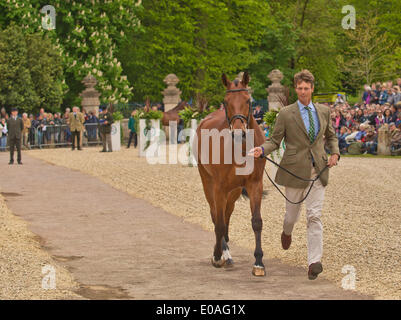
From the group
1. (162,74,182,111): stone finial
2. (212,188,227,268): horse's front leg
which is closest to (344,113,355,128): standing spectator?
(162,74,182,111): stone finial

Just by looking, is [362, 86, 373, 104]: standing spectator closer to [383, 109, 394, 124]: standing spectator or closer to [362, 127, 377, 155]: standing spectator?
[362, 127, 377, 155]: standing spectator

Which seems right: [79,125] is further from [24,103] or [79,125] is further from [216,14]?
[216,14]

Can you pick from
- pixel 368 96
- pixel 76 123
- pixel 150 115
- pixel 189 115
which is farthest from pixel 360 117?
pixel 76 123

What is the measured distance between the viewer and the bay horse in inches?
368

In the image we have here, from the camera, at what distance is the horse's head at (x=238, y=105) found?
9250 millimetres

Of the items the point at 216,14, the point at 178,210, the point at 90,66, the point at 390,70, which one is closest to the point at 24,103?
the point at 90,66

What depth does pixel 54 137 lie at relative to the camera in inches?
1646

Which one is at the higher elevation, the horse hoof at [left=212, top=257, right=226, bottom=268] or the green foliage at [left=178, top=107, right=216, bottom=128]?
the green foliage at [left=178, top=107, right=216, bottom=128]

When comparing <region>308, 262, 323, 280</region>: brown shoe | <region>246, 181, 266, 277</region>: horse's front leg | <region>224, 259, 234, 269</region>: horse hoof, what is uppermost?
<region>246, 181, 266, 277</region>: horse's front leg

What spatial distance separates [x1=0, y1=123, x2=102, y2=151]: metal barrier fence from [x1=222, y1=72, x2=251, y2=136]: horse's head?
102 feet

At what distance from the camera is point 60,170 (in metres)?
26.1

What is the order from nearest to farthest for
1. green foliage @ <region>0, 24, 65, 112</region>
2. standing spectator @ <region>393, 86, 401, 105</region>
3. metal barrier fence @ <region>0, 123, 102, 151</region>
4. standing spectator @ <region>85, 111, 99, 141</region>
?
standing spectator @ <region>393, 86, 401, 105</region> < metal barrier fence @ <region>0, 123, 102, 151</region> < green foliage @ <region>0, 24, 65, 112</region> < standing spectator @ <region>85, 111, 99, 141</region>
